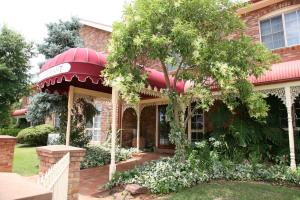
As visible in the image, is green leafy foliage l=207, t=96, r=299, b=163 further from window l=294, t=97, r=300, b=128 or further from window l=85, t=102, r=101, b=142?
window l=85, t=102, r=101, b=142

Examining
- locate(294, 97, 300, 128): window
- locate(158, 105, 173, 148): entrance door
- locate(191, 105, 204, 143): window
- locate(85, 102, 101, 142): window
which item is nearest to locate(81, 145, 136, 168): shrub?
locate(158, 105, 173, 148): entrance door

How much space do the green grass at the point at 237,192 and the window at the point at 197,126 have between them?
610cm

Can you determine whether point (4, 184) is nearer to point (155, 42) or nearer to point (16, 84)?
point (155, 42)

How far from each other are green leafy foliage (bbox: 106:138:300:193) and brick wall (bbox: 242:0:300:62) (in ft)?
15.8

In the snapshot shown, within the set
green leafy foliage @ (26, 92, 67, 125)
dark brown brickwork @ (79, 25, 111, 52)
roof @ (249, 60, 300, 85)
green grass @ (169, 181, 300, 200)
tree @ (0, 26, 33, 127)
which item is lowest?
green grass @ (169, 181, 300, 200)

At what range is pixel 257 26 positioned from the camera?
12.2 m

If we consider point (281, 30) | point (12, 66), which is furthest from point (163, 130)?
point (12, 66)

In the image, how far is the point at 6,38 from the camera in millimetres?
16547

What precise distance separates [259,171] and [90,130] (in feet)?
42.6

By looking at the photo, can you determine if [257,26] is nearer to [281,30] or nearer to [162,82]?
[281,30]

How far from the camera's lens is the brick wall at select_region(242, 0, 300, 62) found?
10.9 meters

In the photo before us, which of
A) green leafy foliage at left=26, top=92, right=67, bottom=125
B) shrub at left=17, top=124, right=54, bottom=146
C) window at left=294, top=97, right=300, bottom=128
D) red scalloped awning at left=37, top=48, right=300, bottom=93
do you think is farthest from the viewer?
shrub at left=17, top=124, right=54, bottom=146

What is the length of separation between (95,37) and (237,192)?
16.0m

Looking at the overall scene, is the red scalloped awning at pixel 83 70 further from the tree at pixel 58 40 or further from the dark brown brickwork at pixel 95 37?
the dark brown brickwork at pixel 95 37
